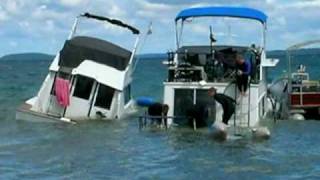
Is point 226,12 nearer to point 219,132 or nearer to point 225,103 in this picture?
point 225,103

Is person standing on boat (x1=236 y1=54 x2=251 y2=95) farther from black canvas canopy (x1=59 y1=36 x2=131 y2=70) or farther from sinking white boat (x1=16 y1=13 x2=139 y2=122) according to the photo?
black canvas canopy (x1=59 y1=36 x2=131 y2=70)

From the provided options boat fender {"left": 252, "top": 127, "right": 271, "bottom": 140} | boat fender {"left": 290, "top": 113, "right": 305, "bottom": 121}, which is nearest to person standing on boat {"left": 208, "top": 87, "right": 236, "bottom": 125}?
boat fender {"left": 252, "top": 127, "right": 271, "bottom": 140}

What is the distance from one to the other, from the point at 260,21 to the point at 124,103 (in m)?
6.45

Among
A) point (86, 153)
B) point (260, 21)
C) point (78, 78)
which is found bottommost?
point (86, 153)

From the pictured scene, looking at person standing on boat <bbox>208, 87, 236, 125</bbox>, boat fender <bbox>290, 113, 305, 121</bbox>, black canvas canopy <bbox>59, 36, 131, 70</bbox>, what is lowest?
boat fender <bbox>290, 113, 305, 121</bbox>

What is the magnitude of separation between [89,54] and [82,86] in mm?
1307

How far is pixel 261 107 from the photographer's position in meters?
26.2

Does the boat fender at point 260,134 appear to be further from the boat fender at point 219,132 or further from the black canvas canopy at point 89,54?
→ the black canvas canopy at point 89,54

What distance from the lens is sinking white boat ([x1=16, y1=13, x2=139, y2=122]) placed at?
2711 centimetres

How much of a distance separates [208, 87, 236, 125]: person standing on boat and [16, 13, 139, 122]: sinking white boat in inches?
233

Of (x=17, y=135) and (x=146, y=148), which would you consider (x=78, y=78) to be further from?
(x=146, y=148)

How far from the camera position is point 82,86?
89.8 ft

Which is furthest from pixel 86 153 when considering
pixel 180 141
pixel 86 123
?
pixel 86 123

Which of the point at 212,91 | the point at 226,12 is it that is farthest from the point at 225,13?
the point at 212,91
